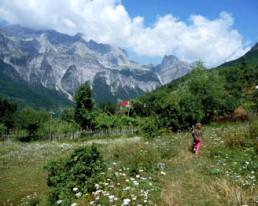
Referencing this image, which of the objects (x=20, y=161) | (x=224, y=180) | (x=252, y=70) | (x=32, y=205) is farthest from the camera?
(x=252, y=70)

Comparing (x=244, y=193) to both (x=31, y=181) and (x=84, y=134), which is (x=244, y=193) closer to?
(x=31, y=181)

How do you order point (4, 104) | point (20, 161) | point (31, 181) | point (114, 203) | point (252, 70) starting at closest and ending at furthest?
point (114, 203) → point (31, 181) → point (20, 161) → point (4, 104) → point (252, 70)

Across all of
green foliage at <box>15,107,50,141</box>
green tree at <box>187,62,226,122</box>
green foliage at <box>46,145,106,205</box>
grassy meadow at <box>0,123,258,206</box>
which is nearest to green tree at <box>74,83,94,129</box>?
green foliage at <box>15,107,50,141</box>

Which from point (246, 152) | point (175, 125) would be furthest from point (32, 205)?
point (175, 125)

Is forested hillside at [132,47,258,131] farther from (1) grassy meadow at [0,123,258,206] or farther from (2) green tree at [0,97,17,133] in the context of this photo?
(2) green tree at [0,97,17,133]

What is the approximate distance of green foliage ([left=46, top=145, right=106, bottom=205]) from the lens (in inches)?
379

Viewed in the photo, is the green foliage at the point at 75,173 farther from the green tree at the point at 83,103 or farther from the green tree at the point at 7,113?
the green tree at the point at 7,113

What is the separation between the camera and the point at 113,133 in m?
63.6

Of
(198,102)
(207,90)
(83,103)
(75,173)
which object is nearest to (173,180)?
(75,173)

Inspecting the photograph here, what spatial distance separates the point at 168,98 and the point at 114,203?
28620mm

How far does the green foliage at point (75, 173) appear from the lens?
9625 mm

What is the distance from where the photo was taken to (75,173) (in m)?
10.1

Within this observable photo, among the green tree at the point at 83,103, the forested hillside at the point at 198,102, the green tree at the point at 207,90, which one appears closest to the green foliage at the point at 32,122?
the green tree at the point at 83,103

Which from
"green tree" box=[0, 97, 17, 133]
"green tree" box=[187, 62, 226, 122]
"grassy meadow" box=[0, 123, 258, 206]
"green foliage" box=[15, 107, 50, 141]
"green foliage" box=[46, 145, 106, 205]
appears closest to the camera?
"grassy meadow" box=[0, 123, 258, 206]
